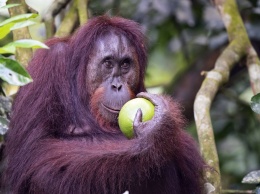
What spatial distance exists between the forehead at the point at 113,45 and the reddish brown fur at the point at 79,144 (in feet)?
0.14

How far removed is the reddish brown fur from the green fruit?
2.9 inches

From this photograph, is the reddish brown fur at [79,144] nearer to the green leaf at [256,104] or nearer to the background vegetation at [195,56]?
the green leaf at [256,104]

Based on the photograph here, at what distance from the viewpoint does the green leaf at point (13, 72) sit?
9.90 ft

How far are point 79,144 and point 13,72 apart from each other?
1.19 meters

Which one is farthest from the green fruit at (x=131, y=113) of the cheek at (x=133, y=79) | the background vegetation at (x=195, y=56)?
the background vegetation at (x=195, y=56)

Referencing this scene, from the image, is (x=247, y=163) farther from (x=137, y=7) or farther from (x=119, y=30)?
(x=119, y=30)

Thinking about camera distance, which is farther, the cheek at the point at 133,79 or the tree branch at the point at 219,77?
the tree branch at the point at 219,77

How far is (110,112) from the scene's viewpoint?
165 inches

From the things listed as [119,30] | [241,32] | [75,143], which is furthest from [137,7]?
[75,143]

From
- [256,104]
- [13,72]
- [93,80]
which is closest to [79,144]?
[93,80]

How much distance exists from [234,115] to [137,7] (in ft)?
4.08

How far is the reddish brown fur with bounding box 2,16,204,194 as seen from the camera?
3959 millimetres

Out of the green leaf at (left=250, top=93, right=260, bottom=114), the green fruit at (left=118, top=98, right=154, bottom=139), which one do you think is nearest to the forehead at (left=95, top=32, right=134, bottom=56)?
the green fruit at (left=118, top=98, right=154, bottom=139)

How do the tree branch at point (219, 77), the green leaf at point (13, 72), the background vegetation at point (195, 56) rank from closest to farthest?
the green leaf at point (13, 72)
the tree branch at point (219, 77)
the background vegetation at point (195, 56)
